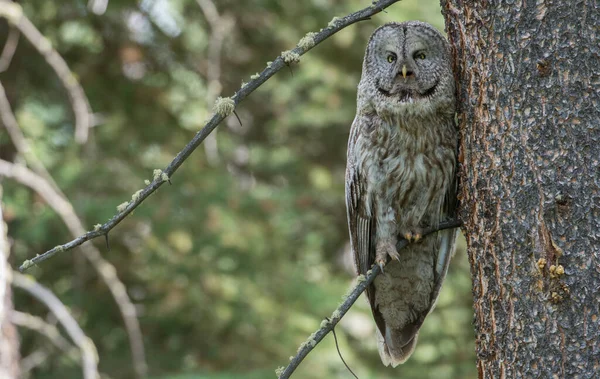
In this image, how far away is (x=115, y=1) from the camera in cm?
642

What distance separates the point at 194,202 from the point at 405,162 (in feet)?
11.1

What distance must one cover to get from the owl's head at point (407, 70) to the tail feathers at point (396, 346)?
1.21 metres

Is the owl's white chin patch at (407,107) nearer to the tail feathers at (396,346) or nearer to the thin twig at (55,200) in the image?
the tail feathers at (396,346)

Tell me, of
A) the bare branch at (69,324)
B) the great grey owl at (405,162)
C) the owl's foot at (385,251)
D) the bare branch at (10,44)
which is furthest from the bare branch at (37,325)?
the owl's foot at (385,251)

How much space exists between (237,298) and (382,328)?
9.96 ft

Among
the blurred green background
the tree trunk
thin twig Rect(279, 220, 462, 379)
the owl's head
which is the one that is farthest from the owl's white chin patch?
the blurred green background

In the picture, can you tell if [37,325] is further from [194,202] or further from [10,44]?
[10,44]

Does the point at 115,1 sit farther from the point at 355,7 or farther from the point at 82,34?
the point at 355,7

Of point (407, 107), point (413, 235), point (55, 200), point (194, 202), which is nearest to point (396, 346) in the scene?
point (413, 235)

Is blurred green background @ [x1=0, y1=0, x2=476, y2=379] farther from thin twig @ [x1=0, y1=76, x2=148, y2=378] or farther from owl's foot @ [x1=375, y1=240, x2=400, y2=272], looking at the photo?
owl's foot @ [x1=375, y1=240, x2=400, y2=272]

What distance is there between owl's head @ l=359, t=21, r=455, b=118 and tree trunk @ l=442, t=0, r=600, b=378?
1.89ft

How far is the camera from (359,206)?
144 inches

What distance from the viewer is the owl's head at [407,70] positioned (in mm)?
3102

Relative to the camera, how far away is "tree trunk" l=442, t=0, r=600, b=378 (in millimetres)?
2273
